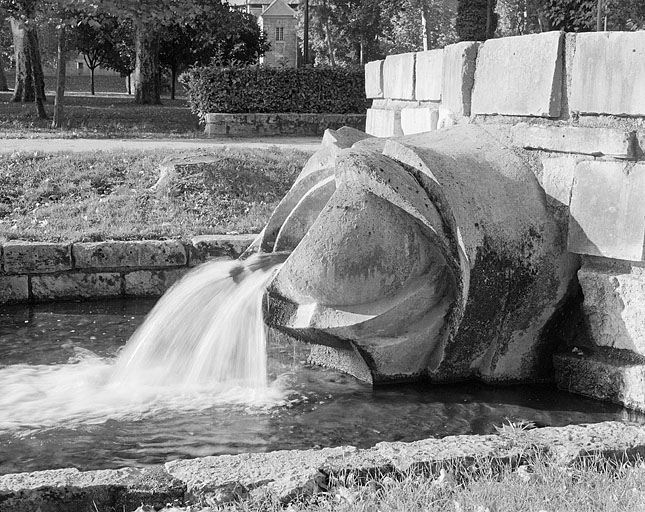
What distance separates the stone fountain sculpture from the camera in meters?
4.62

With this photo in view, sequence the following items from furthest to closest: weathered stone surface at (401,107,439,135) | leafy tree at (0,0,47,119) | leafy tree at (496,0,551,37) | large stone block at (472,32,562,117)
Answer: leafy tree at (496,0,551,37) → leafy tree at (0,0,47,119) → weathered stone surface at (401,107,439,135) → large stone block at (472,32,562,117)

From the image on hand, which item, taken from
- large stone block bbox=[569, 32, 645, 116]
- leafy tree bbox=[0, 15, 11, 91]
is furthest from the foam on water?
leafy tree bbox=[0, 15, 11, 91]

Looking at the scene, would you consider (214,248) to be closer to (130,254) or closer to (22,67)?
(130,254)

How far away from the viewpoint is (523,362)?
5082mm

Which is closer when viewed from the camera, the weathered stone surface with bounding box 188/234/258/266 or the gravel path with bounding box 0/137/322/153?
the weathered stone surface with bounding box 188/234/258/266

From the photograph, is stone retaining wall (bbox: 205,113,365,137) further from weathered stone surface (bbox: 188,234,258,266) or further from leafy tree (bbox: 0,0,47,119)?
weathered stone surface (bbox: 188,234,258,266)

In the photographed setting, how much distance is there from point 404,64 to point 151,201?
3.29 m

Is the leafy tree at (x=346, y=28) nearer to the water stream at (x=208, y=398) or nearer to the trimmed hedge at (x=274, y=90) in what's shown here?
the trimmed hedge at (x=274, y=90)

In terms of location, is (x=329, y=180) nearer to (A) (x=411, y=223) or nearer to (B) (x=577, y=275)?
(A) (x=411, y=223)

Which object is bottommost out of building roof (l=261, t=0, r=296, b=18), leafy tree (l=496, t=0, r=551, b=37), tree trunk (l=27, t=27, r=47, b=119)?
tree trunk (l=27, t=27, r=47, b=119)

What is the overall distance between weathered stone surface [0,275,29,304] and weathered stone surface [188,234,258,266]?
50.5 inches

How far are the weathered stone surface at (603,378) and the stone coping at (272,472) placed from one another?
110 cm

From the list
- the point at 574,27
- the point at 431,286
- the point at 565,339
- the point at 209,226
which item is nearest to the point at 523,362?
the point at 565,339

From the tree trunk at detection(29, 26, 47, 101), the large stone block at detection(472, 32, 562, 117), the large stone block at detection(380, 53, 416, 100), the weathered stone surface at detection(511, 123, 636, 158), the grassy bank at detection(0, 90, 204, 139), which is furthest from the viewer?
the tree trunk at detection(29, 26, 47, 101)
